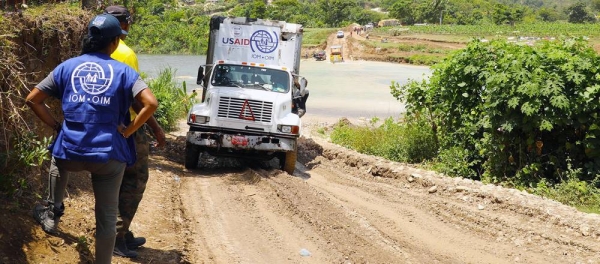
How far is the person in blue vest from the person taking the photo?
14.8ft

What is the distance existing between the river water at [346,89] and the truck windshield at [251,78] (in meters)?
3.08

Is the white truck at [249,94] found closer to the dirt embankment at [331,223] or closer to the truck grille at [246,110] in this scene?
the truck grille at [246,110]

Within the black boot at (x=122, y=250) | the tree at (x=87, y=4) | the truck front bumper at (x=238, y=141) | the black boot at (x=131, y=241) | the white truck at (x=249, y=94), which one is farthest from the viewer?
the white truck at (x=249, y=94)

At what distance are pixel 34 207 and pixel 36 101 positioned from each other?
1395 mm

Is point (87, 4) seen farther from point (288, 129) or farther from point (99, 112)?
point (99, 112)

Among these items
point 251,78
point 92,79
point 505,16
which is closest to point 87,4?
point 251,78

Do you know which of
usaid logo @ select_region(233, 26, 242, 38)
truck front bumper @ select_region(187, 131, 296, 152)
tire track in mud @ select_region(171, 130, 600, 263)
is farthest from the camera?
usaid logo @ select_region(233, 26, 242, 38)

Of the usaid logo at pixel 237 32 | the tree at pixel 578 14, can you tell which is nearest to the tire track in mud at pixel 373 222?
the usaid logo at pixel 237 32

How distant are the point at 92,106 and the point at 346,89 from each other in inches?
1327

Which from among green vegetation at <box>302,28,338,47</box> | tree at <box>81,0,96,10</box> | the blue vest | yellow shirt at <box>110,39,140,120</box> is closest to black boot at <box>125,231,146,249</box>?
yellow shirt at <box>110,39,140,120</box>

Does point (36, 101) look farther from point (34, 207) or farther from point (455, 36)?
point (455, 36)

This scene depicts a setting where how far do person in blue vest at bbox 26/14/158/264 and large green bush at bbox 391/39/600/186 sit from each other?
772 cm

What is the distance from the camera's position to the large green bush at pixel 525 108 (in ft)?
35.7

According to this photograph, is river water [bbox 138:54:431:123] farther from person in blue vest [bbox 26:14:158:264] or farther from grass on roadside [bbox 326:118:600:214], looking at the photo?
person in blue vest [bbox 26:14:158:264]
